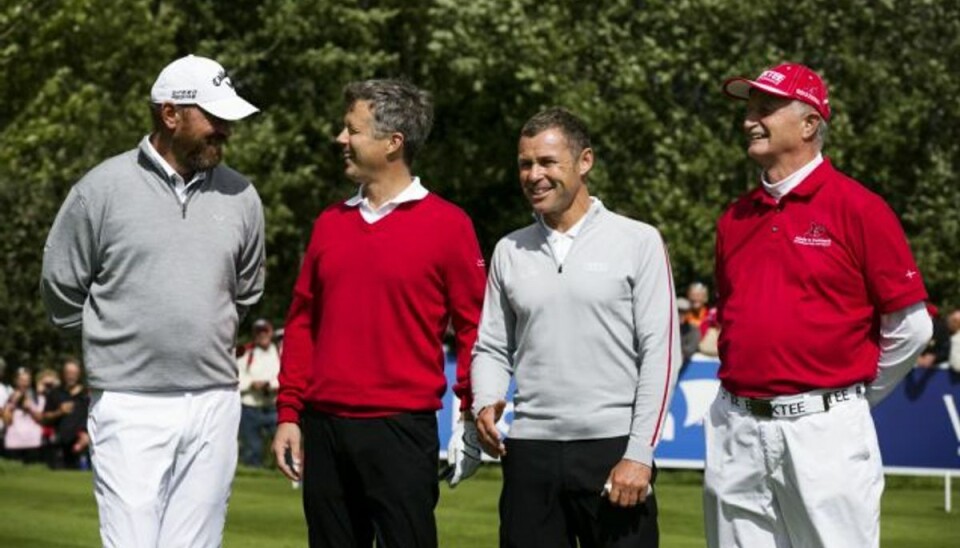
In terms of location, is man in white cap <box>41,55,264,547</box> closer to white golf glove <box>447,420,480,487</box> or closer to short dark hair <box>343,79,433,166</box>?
short dark hair <box>343,79,433,166</box>

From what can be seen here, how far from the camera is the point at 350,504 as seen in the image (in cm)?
848

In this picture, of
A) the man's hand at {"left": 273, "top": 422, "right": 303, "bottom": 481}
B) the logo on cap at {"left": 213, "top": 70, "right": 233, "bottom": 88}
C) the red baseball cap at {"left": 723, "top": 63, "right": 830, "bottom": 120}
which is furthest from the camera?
the man's hand at {"left": 273, "top": 422, "right": 303, "bottom": 481}

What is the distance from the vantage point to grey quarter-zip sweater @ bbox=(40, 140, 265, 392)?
8.30 metres

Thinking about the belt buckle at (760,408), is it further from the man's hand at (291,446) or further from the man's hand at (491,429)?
the man's hand at (291,446)

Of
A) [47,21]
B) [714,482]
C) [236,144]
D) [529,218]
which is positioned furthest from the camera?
[529,218]

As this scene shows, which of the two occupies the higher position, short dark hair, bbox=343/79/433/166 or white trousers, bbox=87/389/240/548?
short dark hair, bbox=343/79/433/166

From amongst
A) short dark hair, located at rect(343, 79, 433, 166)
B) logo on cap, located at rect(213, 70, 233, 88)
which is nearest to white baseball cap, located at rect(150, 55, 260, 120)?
logo on cap, located at rect(213, 70, 233, 88)

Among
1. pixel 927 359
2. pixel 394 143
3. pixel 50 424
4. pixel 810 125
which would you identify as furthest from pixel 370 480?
pixel 50 424

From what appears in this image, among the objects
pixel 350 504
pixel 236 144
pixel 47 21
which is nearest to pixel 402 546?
pixel 350 504

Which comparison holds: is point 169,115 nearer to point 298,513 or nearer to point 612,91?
point 298,513

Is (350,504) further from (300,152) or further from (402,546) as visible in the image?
(300,152)

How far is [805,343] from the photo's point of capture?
7992 millimetres

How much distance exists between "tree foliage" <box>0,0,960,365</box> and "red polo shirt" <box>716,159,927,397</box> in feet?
93.0

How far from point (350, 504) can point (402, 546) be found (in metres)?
0.27
